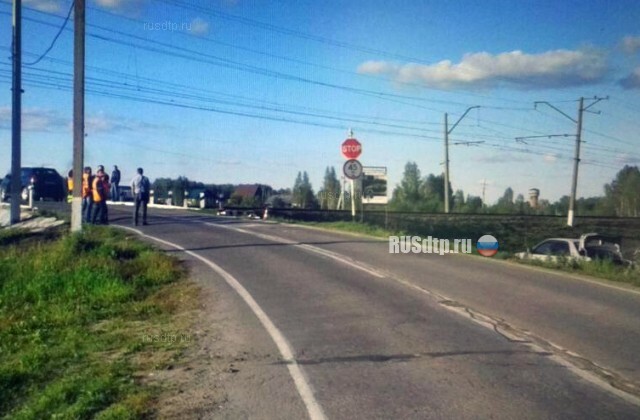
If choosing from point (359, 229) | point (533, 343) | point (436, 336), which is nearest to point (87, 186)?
point (359, 229)

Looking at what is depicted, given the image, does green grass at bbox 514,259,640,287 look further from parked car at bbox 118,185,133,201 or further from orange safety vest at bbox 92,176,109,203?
parked car at bbox 118,185,133,201

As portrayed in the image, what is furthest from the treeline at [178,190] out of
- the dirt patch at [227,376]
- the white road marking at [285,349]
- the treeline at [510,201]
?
the dirt patch at [227,376]

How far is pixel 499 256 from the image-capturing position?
2084cm

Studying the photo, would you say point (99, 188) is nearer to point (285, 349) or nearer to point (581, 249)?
point (581, 249)

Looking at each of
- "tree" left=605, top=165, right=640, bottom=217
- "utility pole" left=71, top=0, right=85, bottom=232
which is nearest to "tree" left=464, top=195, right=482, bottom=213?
"tree" left=605, top=165, right=640, bottom=217

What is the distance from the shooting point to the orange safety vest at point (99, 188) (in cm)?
2345

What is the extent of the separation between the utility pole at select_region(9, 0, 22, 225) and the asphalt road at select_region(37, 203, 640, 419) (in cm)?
1005

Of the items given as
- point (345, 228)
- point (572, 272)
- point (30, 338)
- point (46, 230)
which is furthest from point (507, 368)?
point (345, 228)

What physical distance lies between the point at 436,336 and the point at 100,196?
17354 millimetres

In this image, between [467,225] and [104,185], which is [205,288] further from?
[467,225]

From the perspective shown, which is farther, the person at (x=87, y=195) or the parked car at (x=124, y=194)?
the parked car at (x=124, y=194)

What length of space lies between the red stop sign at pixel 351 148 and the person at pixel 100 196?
9.97 m

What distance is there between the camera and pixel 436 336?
30.8 feet

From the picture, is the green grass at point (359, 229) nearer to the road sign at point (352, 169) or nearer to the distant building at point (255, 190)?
the road sign at point (352, 169)
